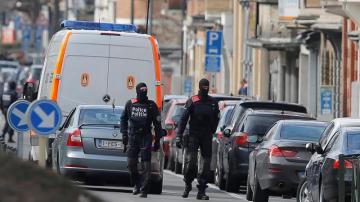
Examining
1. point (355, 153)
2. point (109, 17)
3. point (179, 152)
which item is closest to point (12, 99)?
point (179, 152)

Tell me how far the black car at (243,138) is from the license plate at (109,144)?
2955mm

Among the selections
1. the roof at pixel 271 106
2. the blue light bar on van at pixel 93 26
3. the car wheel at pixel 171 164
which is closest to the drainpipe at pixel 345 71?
the car wheel at pixel 171 164

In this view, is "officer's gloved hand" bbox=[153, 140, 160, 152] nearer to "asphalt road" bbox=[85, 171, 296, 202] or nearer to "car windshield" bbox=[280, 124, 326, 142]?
"asphalt road" bbox=[85, 171, 296, 202]

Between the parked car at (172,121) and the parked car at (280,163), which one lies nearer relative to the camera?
the parked car at (280,163)

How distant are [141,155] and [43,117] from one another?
1.57m

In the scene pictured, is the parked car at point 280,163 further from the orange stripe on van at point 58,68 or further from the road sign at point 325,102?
the road sign at point 325,102

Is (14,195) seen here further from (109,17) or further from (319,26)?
(109,17)

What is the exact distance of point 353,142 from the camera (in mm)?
16453

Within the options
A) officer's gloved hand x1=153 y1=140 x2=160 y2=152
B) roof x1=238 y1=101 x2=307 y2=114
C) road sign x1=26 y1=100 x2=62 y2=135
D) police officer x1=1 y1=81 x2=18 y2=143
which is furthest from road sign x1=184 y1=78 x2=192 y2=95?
road sign x1=26 y1=100 x2=62 y2=135

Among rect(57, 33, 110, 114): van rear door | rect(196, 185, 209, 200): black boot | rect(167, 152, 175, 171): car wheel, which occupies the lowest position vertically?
rect(167, 152, 175, 171): car wheel

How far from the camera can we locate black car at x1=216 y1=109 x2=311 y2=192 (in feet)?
78.1

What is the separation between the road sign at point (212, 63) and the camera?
48406 millimetres

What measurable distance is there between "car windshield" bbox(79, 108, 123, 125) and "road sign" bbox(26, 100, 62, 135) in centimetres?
130

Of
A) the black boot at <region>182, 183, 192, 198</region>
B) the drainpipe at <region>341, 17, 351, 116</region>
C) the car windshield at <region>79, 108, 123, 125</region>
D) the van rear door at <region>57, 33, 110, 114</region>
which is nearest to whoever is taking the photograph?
the car windshield at <region>79, 108, 123, 125</region>
